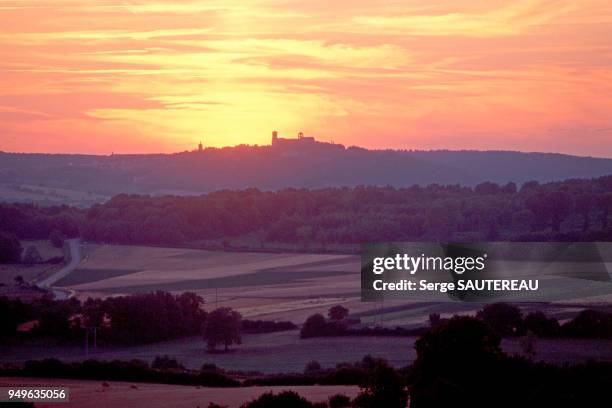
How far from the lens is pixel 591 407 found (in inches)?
625

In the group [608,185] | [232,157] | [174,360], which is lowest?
[174,360]

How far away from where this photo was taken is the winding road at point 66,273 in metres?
44.7

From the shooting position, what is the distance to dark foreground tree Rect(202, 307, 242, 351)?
32062mm

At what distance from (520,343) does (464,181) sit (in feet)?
297

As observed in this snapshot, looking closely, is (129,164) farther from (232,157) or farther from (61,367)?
(61,367)

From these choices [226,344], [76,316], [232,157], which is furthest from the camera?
[232,157]

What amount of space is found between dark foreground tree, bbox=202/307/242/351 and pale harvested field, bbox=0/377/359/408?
968cm

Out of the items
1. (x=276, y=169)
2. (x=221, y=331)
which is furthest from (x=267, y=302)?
(x=276, y=169)

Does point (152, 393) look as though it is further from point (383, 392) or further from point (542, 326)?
point (542, 326)

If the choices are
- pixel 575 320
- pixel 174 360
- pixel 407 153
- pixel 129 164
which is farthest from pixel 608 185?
pixel 129 164

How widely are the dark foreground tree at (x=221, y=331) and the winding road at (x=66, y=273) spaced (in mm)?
11336

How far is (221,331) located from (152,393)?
12.6 meters

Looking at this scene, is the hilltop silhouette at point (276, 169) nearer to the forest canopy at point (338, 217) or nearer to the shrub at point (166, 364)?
the forest canopy at point (338, 217)

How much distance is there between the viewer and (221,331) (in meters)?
32.2
